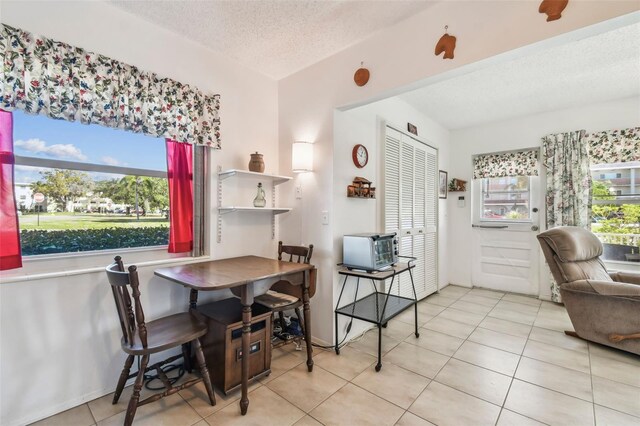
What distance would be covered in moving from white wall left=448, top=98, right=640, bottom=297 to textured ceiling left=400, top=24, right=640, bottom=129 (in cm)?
13

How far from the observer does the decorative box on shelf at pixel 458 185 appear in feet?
14.5

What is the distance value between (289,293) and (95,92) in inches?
77.8

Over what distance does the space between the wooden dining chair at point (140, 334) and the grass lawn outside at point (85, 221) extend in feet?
1.63

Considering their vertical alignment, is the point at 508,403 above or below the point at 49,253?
below

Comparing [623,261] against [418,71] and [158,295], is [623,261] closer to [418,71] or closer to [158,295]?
[418,71]

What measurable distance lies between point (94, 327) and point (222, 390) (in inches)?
37.2

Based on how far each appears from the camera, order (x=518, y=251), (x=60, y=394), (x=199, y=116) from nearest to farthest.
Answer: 1. (x=60, y=394)
2. (x=199, y=116)
3. (x=518, y=251)

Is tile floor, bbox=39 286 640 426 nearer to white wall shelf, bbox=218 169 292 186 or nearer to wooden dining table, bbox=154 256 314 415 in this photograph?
wooden dining table, bbox=154 256 314 415

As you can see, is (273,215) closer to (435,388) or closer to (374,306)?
(374,306)

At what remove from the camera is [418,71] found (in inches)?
76.2

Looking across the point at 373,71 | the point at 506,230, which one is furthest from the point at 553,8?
the point at 506,230

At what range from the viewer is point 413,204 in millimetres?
3561

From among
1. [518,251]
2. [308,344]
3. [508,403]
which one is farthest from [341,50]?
[518,251]

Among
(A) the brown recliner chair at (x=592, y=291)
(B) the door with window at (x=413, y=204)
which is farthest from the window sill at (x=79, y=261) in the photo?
(A) the brown recliner chair at (x=592, y=291)
